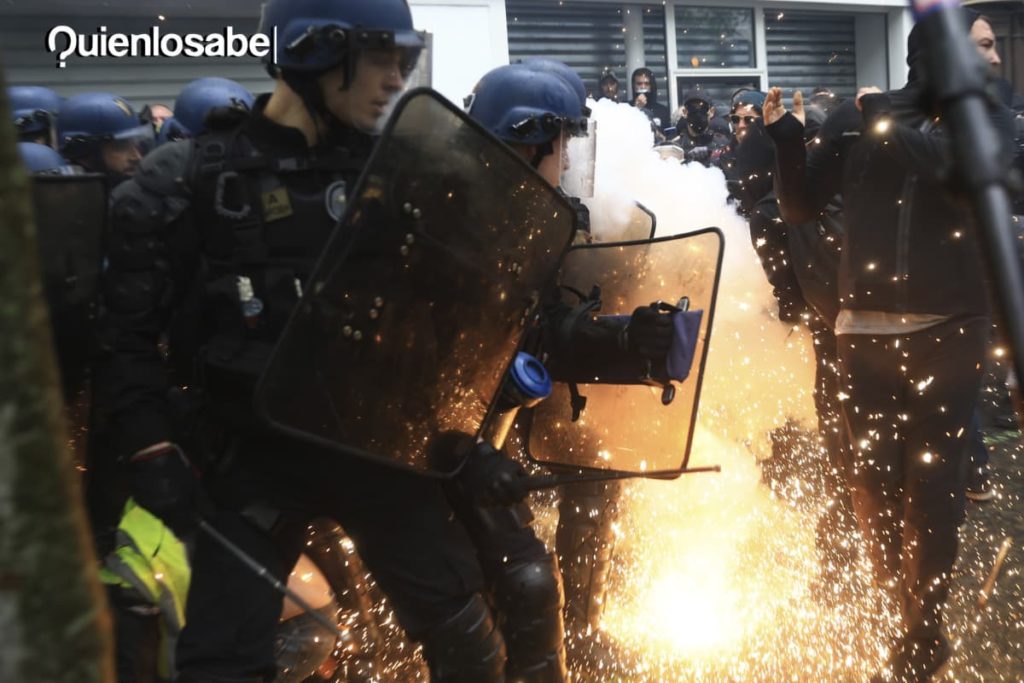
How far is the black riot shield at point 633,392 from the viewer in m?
2.91

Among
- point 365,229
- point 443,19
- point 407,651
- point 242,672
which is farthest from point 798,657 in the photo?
point 443,19

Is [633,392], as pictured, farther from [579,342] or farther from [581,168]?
[581,168]

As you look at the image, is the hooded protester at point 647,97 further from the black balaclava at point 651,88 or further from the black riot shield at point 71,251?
the black riot shield at point 71,251

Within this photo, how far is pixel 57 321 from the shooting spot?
2207 mm

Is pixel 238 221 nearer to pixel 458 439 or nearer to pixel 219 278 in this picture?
pixel 219 278

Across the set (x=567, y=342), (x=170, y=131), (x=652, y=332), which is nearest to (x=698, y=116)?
→ (x=170, y=131)

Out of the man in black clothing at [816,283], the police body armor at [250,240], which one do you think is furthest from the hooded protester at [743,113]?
the police body armor at [250,240]

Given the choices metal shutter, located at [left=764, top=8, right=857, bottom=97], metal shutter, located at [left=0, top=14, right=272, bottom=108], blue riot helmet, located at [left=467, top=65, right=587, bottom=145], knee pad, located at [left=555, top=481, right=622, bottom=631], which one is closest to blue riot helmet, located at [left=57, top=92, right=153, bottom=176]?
blue riot helmet, located at [left=467, top=65, right=587, bottom=145]

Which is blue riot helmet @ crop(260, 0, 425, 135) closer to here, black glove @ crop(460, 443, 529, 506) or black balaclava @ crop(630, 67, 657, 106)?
black glove @ crop(460, 443, 529, 506)

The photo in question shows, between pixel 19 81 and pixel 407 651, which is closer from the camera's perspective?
pixel 407 651

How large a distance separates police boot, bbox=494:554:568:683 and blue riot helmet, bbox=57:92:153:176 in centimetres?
305

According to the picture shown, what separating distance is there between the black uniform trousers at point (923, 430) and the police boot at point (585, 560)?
0.93 m

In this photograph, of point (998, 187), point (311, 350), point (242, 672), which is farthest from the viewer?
point (242, 672)

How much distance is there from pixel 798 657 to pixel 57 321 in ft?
8.03
